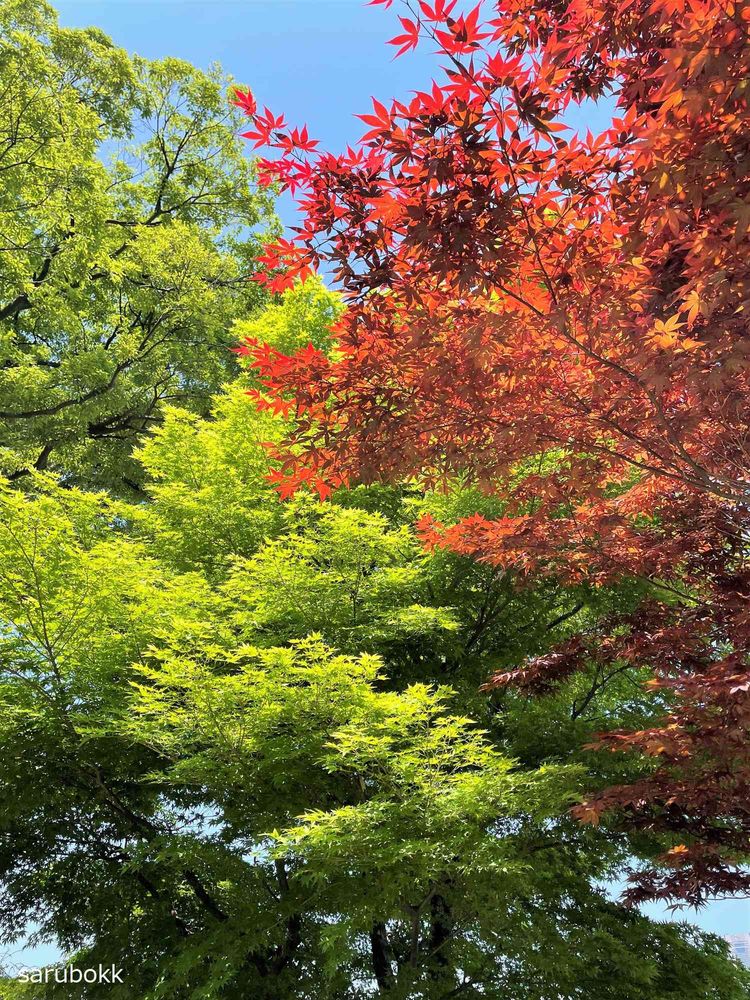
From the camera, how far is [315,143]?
2604mm

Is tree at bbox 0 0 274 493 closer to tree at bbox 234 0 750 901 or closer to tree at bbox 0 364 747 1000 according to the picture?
tree at bbox 0 364 747 1000

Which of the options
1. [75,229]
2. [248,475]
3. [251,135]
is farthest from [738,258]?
[75,229]

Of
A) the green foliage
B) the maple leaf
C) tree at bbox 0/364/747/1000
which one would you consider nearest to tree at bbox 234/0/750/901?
the maple leaf

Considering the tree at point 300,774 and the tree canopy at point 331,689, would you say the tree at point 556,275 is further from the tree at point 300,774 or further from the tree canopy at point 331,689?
the tree at point 300,774

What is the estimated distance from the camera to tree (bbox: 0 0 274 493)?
809cm

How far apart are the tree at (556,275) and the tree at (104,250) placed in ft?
21.7

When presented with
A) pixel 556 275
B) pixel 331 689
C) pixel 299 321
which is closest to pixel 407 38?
pixel 556 275

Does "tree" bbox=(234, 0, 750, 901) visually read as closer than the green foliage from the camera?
Yes

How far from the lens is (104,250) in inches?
366

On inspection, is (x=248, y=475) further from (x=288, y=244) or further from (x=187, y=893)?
(x=288, y=244)

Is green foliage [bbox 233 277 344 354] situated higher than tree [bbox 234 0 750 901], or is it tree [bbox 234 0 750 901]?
green foliage [bbox 233 277 344 354]

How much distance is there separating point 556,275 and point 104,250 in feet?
27.4

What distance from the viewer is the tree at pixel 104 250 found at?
8086 mm

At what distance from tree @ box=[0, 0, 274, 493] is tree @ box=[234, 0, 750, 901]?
21.7 ft
